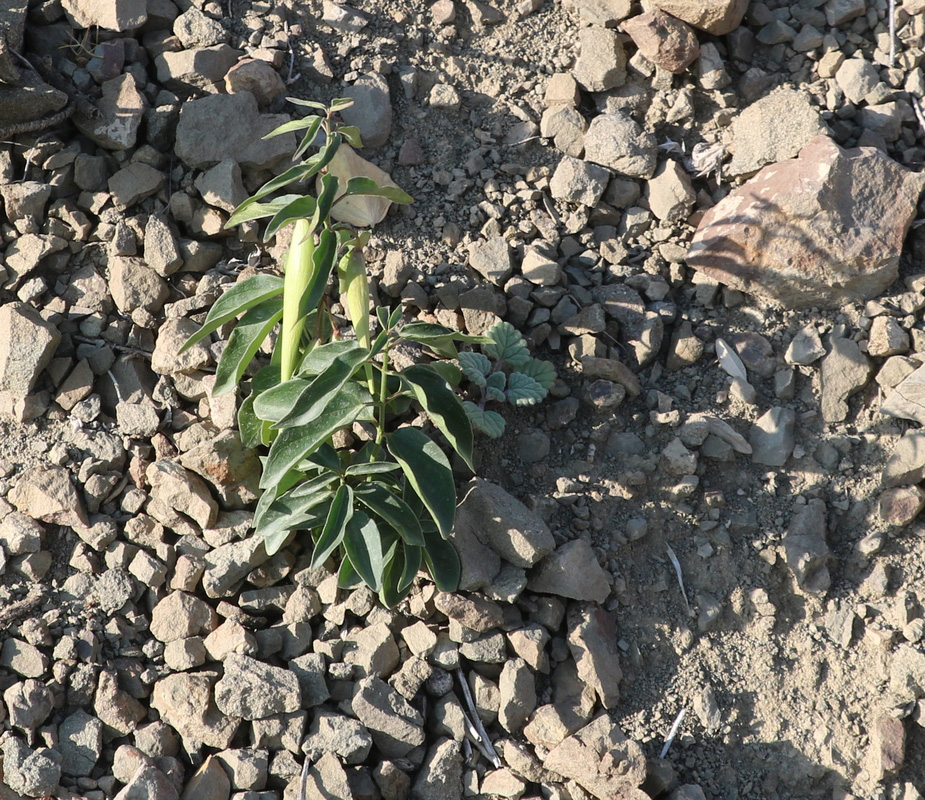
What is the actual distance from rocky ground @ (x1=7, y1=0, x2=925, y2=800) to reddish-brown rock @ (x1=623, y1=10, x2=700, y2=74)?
12 millimetres

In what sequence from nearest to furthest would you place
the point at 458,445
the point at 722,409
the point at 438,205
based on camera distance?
the point at 458,445 → the point at 722,409 → the point at 438,205

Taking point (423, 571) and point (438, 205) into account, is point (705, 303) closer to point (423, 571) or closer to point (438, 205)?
point (438, 205)

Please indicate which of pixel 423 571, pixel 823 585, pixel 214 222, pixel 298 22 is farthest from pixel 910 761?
pixel 298 22

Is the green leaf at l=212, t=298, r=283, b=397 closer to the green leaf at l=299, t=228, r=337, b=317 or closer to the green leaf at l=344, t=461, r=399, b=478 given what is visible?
the green leaf at l=299, t=228, r=337, b=317

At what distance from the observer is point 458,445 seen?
2.26 meters

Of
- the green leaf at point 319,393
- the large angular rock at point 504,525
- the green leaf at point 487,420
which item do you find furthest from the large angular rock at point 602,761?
the green leaf at point 319,393

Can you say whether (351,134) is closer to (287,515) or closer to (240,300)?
(240,300)

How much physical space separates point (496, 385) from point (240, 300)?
0.73 metres

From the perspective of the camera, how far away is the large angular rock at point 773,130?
2.98 m

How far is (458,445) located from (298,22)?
1756 millimetres

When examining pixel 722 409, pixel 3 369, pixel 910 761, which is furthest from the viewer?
pixel 722 409

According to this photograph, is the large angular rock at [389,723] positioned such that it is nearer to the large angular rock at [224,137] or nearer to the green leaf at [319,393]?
the green leaf at [319,393]

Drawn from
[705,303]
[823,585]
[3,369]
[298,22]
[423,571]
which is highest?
[298,22]

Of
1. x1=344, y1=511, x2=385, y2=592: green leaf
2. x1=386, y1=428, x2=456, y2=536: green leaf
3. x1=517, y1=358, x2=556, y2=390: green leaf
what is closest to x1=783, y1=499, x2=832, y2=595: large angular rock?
x1=517, y1=358, x2=556, y2=390: green leaf
